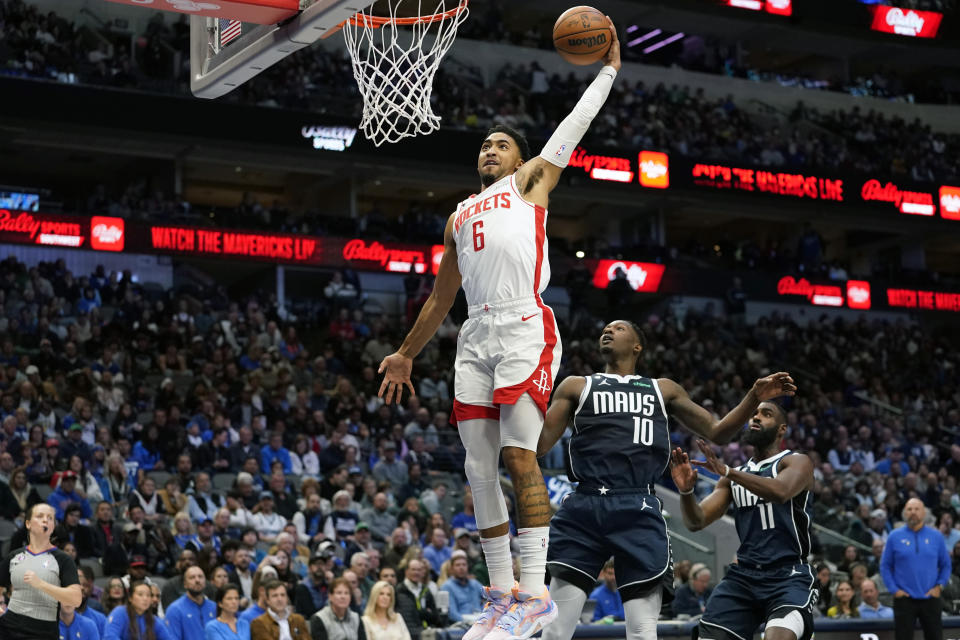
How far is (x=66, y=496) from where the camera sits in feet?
46.1

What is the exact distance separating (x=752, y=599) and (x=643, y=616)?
1.59m

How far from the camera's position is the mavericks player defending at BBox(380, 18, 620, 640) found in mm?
5555

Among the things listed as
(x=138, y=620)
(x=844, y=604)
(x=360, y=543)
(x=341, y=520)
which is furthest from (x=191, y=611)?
(x=844, y=604)

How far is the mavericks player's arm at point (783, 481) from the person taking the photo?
7574mm

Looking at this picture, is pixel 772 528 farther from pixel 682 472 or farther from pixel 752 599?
pixel 682 472

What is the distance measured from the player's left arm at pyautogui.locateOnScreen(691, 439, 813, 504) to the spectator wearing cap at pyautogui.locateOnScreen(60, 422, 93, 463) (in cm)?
1018

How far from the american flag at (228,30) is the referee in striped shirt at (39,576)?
11.0 feet

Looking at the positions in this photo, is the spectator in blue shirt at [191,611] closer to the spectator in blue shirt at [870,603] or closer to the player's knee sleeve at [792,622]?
the player's knee sleeve at [792,622]

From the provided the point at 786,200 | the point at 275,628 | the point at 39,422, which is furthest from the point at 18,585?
the point at 786,200

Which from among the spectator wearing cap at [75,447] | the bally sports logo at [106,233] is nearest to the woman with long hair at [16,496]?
the spectator wearing cap at [75,447]

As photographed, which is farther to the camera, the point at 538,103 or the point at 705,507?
the point at 538,103

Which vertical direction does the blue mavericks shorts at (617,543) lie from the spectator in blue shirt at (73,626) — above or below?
above

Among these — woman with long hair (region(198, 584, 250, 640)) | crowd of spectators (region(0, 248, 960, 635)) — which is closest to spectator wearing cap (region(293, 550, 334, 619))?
crowd of spectators (region(0, 248, 960, 635))

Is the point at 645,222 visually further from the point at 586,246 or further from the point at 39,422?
the point at 39,422
